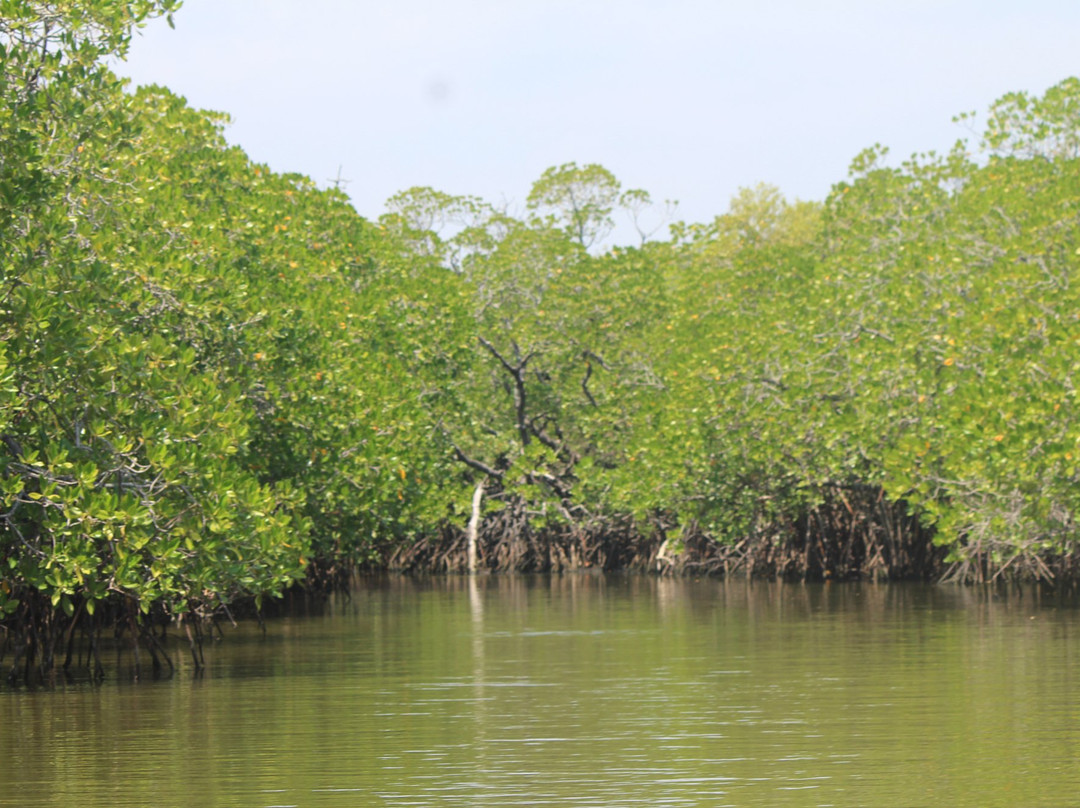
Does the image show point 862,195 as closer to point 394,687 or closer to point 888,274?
point 888,274

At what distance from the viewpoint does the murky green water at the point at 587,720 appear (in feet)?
25.6

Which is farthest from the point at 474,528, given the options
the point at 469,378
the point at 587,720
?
the point at 587,720

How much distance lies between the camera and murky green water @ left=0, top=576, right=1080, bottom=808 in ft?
25.6

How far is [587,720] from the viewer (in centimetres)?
1015

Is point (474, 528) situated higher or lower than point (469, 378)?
lower

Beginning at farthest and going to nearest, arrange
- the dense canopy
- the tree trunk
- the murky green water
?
the tree trunk
the dense canopy
the murky green water

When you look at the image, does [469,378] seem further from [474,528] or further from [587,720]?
[587,720]

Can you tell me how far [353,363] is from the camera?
1897 cm

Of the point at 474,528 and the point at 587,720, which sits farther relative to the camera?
the point at 474,528

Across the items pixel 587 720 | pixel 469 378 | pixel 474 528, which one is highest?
pixel 469 378

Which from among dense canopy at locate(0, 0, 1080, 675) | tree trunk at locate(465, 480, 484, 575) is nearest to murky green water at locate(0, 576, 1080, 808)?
dense canopy at locate(0, 0, 1080, 675)

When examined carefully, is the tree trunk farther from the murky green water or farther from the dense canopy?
the murky green water

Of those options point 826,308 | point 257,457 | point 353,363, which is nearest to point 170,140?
point 353,363

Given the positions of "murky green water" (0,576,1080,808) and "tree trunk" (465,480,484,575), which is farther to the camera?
"tree trunk" (465,480,484,575)
